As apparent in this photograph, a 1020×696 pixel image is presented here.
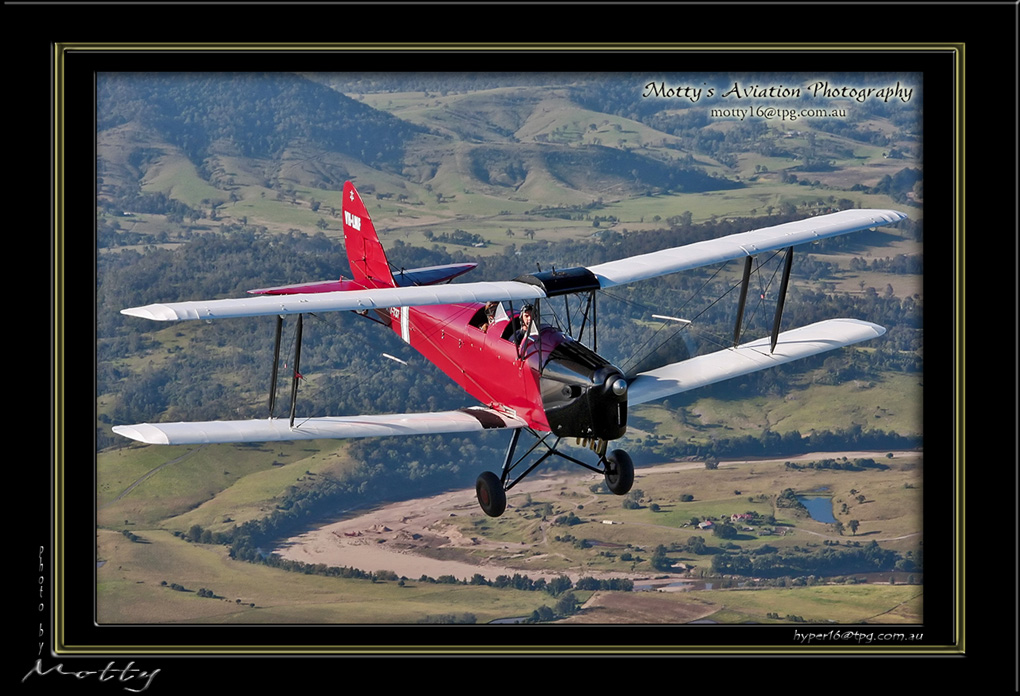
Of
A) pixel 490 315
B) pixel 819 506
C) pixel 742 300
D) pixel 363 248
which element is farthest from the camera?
pixel 819 506

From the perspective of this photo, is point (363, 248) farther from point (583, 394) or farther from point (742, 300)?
point (583, 394)

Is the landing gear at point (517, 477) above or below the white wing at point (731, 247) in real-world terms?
below

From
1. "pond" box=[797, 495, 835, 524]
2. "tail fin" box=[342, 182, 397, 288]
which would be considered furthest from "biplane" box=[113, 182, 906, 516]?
"pond" box=[797, 495, 835, 524]

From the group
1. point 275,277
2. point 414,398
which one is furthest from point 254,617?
point 275,277

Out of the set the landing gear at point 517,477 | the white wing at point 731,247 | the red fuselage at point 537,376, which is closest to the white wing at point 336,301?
the red fuselage at point 537,376

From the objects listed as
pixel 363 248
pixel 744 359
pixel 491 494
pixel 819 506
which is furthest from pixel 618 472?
pixel 819 506

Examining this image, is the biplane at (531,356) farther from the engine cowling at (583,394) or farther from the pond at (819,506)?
the pond at (819,506)
